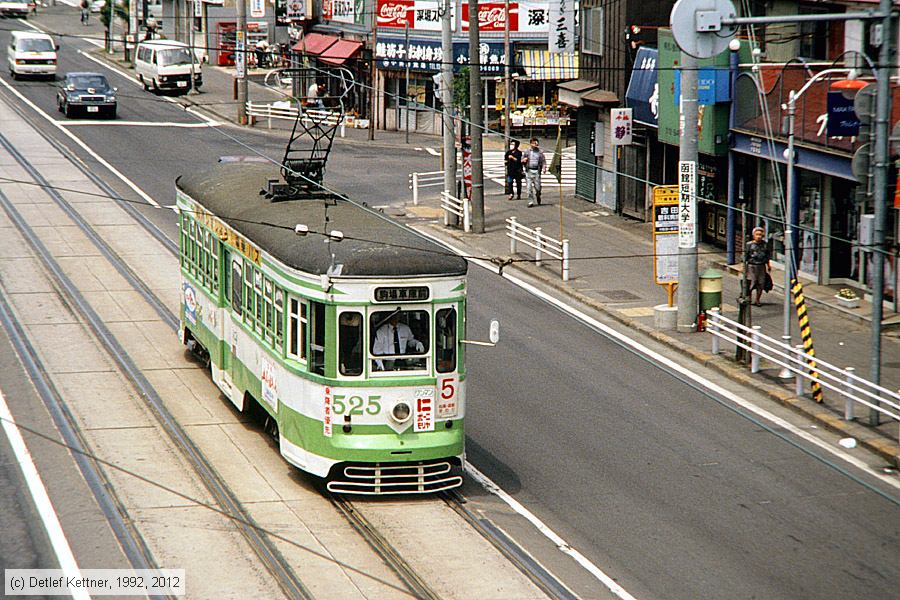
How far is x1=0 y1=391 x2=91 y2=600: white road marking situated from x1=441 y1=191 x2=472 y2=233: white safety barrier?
15.5m

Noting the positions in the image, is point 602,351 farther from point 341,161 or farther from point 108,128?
point 108,128

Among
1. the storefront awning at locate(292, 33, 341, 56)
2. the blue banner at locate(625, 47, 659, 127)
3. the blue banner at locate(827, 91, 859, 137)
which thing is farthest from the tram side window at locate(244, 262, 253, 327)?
the storefront awning at locate(292, 33, 341, 56)

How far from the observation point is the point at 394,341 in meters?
15.4

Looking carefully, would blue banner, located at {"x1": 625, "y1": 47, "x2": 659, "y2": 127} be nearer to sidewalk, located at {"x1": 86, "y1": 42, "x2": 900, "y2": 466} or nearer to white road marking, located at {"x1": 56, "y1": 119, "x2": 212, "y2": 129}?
sidewalk, located at {"x1": 86, "y1": 42, "x2": 900, "y2": 466}

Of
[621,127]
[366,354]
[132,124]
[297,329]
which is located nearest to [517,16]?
[132,124]

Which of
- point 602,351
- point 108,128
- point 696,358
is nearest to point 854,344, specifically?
point 696,358

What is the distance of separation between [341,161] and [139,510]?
30201 mm

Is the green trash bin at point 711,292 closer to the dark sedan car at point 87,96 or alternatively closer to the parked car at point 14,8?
the dark sedan car at point 87,96

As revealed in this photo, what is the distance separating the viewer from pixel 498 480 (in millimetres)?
16812

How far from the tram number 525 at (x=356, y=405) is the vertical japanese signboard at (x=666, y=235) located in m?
10.2

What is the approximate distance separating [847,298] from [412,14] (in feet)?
92.8

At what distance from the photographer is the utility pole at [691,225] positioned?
932 inches

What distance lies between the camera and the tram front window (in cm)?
1530

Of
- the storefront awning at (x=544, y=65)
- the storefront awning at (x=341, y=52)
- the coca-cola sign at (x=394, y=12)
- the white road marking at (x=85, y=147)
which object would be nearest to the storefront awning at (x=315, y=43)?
the storefront awning at (x=341, y=52)
